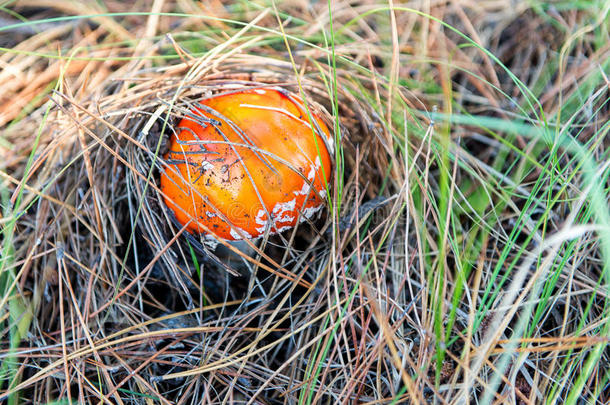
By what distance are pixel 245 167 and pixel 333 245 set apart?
408mm

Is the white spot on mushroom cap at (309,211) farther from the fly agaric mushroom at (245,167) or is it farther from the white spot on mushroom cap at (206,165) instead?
the white spot on mushroom cap at (206,165)

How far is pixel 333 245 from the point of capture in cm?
160

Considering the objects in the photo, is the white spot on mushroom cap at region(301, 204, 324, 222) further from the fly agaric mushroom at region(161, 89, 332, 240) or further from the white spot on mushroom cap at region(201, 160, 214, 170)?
the white spot on mushroom cap at region(201, 160, 214, 170)

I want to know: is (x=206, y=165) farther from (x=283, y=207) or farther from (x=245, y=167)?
(x=283, y=207)

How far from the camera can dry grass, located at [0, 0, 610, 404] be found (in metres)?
1.49

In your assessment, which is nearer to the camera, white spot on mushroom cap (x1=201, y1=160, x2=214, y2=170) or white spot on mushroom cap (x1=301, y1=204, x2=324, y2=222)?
white spot on mushroom cap (x1=201, y1=160, x2=214, y2=170)

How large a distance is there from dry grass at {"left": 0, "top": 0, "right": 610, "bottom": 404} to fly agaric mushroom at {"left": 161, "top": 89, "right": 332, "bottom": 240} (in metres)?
0.09

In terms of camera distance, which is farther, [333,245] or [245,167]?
[333,245]

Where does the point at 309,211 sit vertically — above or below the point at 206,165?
below

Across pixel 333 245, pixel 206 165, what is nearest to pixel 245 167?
pixel 206 165

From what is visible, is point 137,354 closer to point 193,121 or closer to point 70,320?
point 70,320

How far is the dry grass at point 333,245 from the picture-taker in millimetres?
1491

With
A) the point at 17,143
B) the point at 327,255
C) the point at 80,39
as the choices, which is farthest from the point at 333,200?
the point at 80,39

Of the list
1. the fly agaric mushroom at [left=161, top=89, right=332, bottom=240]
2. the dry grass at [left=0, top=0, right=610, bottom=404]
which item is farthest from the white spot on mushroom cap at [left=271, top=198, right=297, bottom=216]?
the dry grass at [left=0, top=0, right=610, bottom=404]
